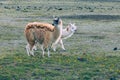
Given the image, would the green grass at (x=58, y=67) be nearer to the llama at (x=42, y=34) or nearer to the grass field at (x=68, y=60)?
the grass field at (x=68, y=60)

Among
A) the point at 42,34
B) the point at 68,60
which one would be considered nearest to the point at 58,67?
the point at 68,60

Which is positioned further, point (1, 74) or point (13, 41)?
point (13, 41)

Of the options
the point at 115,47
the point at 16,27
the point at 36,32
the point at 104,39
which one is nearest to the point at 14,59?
the point at 36,32

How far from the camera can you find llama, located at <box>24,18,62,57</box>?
1828cm

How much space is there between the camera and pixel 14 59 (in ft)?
56.4

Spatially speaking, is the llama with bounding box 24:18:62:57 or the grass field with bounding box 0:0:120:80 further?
the llama with bounding box 24:18:62:57

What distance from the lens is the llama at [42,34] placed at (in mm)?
18281

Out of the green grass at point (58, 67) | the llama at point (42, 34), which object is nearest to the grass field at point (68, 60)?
the green grass at point (58, 67)

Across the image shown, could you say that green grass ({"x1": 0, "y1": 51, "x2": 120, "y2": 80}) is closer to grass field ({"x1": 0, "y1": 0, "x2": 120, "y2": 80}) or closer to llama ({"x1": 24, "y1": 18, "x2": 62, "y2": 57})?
grass field ({"x1": 0, "y1": 0, "x2": 120, "y2": 80})

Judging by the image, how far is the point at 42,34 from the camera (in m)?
18.2

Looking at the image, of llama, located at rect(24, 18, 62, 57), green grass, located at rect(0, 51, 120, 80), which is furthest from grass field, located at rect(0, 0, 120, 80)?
llama, located at rect(24, 18, 62, 57)

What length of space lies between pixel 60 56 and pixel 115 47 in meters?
3.83

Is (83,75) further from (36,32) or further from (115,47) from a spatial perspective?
(115,47)

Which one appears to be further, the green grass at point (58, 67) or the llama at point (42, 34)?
the llama at point (42, 34)
